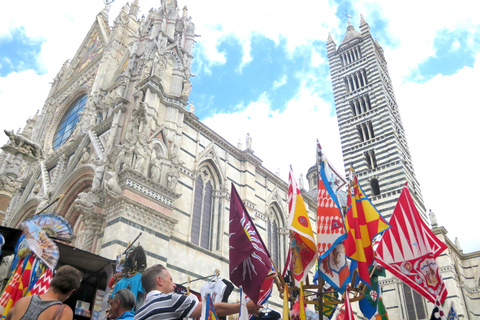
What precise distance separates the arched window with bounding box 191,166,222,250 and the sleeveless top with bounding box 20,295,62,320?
1211cm

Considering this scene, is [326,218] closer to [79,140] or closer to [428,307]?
[79,140]

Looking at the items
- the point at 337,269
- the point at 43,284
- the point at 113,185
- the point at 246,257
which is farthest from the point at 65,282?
the point at 113,185

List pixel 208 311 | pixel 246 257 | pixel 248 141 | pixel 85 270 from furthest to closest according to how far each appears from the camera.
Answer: pixel 248 141
pixel 85 270
pixel 246 257
pixel 208 311

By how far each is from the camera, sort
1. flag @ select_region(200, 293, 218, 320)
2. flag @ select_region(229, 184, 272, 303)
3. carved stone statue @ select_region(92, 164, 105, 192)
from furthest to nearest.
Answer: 1. carved stone statue @ select_region(92, 164, 105, 192)
2. flag @ select_region(229, 184, 272, 303)
3. flag @ select_region(200, 293, 218, 320)

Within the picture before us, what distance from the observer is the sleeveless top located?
3.20m

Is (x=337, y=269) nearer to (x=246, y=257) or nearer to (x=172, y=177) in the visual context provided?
(x=246, y=257)

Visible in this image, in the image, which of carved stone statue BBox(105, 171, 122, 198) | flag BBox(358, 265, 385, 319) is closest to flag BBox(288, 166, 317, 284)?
flag BBox(358, 265, 385, 319)

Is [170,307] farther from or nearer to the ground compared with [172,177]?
nearer to the ground

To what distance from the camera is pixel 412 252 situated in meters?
7.46

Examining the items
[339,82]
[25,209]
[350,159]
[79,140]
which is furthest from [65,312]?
[339,82]

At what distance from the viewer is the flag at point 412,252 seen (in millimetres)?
7168

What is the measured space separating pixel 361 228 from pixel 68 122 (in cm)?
2232

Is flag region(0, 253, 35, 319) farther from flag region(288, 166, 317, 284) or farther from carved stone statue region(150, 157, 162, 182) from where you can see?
carved stone statue region(150, 157, 162, 182)

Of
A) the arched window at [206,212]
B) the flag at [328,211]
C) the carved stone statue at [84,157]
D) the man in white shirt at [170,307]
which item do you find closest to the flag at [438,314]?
the flag at [328,211]
